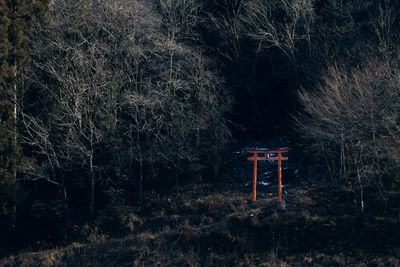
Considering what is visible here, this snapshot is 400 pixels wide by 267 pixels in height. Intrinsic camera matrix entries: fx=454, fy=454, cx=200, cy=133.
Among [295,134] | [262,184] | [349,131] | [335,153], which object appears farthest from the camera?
[295,134]

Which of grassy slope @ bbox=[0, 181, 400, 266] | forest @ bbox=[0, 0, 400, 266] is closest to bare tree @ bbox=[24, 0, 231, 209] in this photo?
forest @ bbox=[0, 0, 400, 266]

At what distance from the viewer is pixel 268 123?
76.3 feet

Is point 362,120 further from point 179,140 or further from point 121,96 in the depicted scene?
point 121,96

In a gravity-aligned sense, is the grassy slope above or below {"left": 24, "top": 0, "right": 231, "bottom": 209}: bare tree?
below

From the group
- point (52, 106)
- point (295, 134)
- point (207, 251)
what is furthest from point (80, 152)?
point (295, 134)

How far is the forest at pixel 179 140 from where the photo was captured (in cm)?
1470

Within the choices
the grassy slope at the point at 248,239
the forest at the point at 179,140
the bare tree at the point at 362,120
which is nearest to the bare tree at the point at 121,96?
the forest at the point at 179,140

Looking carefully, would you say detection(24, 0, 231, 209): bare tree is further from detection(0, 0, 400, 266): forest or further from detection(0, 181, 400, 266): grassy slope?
detection(0, 181, 400, 266): grassy slope

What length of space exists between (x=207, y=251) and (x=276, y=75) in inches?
413

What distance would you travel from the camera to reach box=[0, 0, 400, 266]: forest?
14695 millimetres

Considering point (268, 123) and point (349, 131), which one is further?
point (268, 123)

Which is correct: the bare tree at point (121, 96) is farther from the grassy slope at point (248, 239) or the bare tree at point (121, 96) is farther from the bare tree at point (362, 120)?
the bare tree at point (362, 120)

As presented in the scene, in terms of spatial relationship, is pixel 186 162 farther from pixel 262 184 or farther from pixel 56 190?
pixel 56 190

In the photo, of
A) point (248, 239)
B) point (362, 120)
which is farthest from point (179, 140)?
point (362, 120)
